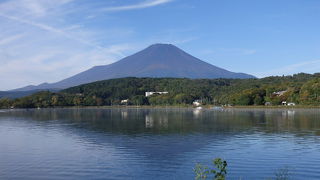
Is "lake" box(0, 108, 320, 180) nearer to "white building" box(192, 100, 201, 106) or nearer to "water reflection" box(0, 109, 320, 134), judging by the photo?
"water reflection" box(0, 109, 320, 134)

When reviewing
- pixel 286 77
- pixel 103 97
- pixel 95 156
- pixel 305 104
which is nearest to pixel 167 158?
pixel 95 156

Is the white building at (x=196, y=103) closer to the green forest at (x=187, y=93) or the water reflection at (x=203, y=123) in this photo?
the green forest at (x=187, y=93)

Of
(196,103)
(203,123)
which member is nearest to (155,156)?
(203,123)

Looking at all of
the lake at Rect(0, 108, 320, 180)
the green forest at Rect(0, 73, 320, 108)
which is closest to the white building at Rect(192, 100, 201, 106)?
the green forest at Rect(0, 73, 320, 108)

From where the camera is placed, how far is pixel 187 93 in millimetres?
136250

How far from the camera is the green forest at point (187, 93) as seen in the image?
97.9 meters

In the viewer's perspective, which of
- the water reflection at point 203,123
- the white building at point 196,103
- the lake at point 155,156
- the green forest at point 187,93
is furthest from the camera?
the white building at point 196,103

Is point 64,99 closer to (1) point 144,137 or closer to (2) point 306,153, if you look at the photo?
(1) point 144,137

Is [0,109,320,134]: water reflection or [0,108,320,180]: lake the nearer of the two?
[0,108,320,180]: lake

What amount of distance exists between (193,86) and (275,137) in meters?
121

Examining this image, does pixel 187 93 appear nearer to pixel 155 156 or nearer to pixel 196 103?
pixel 196 103

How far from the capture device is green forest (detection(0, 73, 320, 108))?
97925 mm

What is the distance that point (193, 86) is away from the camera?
149500mm

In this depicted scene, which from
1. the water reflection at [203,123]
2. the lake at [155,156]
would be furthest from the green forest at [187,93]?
the lake at [155,156]
